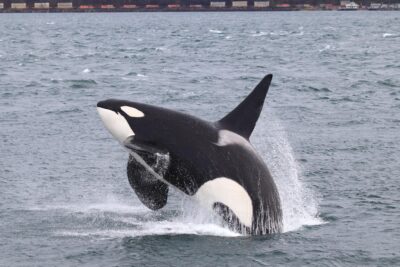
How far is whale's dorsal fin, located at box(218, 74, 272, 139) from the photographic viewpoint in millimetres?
15180

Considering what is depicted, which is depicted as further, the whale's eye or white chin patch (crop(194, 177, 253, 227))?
the whale's eye

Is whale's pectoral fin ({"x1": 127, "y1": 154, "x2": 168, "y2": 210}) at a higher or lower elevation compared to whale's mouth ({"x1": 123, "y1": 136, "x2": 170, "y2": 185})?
lower

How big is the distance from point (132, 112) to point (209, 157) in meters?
1.42

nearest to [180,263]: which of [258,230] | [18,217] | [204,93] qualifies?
[258,230]

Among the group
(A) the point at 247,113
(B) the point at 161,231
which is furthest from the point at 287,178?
(A) the point at 247,113

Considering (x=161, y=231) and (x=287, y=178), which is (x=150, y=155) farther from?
(x=287, y=178)

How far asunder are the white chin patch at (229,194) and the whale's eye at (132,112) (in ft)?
4.97

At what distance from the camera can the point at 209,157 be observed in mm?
14961

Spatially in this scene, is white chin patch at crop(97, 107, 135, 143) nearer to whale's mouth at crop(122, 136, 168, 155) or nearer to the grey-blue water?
whale's mouth at crop(122, 136, 168, 155)

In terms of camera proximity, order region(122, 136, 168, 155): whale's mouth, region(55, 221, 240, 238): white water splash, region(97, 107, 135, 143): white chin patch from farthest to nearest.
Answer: region(55, 221, 240, 238): white water splash → region(97, 107, 135, 143): white chin patch → region(122, 136, 168, 155): whale's mouth

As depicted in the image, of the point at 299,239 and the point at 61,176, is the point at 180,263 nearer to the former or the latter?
the point at 299,239

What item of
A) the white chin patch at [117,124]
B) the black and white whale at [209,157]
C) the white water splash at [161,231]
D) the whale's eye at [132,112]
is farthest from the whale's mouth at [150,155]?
the white water splash at [161,231]

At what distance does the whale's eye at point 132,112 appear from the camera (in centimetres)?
1511

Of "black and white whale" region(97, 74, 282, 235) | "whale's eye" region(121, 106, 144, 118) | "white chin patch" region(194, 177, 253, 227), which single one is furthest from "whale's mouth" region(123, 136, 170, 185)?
"white chin patch" region(194, 177, 253, 227)
